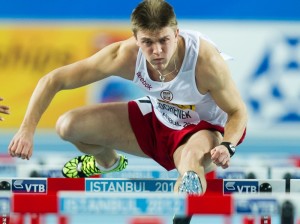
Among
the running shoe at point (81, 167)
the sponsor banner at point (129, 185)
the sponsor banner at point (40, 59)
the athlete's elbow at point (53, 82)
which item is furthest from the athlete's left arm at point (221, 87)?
the sponsor banner at point (40, 59)

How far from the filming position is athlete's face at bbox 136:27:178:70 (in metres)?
5.07

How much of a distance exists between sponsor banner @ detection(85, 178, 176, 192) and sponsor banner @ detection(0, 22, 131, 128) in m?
3.90

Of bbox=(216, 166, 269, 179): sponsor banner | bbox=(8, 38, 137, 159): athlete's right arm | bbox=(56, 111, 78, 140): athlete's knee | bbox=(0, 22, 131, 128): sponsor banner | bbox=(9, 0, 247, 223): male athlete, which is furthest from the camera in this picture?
bbox=(0, 22, 131, 128): sponsor banner

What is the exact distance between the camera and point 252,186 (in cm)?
569

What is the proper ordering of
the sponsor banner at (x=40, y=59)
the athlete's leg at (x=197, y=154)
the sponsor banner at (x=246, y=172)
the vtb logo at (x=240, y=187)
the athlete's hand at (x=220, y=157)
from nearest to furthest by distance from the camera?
the athlete's hand at (x=220, y=157), the athlete's leg at (x=197, y=154), the vtb logo at (x=240, y=187), the sponsor banner at (x=246, y=172), the sponsor banner at (x=40, y=59)

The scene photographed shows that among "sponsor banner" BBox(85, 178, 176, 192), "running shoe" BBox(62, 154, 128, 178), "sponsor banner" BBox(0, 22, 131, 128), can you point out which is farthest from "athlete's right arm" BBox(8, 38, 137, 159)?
"sponsor banner" BBox(0, 22, 131, 128)

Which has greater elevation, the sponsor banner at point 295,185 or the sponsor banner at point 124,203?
the sponsor banner at point 295,185

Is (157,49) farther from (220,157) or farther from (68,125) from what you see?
(68,125)

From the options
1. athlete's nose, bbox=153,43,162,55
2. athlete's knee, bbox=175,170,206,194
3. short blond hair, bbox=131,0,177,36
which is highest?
short blond hair, bbox=131,0,177,36

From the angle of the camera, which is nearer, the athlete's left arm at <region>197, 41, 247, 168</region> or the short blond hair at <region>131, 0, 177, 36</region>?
the short blond hair at <region>131, 0, 177, 36</region>

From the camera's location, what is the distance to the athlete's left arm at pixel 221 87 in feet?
17.5

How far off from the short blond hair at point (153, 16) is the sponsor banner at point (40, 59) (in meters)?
4.44

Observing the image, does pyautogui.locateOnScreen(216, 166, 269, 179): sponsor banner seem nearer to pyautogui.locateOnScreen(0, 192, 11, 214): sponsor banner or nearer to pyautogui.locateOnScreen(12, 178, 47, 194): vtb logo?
pyautogui.locateOnScreen(12, 178, 47, 194): vtb logo

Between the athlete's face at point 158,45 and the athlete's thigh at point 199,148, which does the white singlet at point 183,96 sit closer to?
the athlete's thigh at point 199,148
